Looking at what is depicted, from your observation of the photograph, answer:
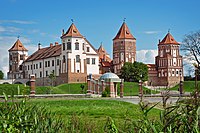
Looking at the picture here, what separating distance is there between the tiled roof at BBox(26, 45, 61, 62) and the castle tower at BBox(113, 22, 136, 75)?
15.8m

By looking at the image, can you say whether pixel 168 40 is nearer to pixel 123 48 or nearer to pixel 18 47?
pixel 123 48

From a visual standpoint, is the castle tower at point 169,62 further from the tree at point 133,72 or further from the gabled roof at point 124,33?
the tree at point 133,72

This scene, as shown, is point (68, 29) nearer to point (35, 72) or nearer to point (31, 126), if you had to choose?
point (35, 72)

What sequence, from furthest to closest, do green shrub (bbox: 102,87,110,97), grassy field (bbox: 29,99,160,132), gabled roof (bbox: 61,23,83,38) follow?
gabled roof (bbox: 61,23,83,38) < green shrub (bbox: 102,87,110,97) < grassy field (bbox: 29,99,160,132)

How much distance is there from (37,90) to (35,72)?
3848 cm

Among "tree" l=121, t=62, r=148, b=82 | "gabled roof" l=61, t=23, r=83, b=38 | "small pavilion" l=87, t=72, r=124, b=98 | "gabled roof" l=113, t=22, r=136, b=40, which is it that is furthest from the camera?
"gabled roof" l=113, t=22, r=136, b=40

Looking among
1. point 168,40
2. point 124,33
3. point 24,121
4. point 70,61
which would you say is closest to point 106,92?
point 24,121

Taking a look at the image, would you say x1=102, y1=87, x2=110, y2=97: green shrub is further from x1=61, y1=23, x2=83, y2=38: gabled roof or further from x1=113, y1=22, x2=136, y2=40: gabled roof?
x1=113, y1=22, x2=136, y2=40: gabled roof

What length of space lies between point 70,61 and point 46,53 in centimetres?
1406

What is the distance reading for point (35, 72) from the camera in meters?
84.8

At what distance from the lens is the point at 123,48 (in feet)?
296

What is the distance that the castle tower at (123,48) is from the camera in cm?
8988

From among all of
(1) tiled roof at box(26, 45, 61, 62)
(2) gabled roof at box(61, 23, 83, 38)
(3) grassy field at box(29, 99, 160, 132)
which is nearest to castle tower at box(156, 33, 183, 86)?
(1) tiled roof at box(26, 45, 61, 62)

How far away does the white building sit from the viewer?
70.4m
